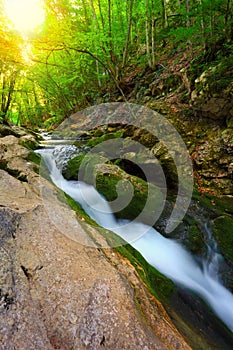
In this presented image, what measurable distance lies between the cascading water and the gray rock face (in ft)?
4.65

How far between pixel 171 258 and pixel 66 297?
2646 millimetres

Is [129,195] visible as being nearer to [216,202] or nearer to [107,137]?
[216,202]

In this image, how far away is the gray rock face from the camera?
1.53 meters

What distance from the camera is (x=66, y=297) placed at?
1769 mm

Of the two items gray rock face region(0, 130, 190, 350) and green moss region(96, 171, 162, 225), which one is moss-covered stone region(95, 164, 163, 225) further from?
gray rock face region(0, 130, 190, 350)

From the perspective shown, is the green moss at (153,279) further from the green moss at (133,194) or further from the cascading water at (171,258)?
the green moss at (133,194)

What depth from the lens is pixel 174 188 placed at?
5.93 m

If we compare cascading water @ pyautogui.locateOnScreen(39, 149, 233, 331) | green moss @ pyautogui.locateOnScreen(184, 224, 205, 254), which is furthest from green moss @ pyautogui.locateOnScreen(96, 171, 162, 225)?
green moss @ pyautogui.locateOnScreen(184, 224, 205, 254)

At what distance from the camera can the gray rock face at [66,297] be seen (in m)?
1.53

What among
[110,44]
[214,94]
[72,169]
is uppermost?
[110,44]

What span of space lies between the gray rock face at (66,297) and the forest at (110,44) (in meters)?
5.78

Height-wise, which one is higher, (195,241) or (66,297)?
(66,297)

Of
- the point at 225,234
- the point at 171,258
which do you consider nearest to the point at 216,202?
the point at 225,234

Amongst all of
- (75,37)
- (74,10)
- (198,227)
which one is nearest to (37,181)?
(198,227)
